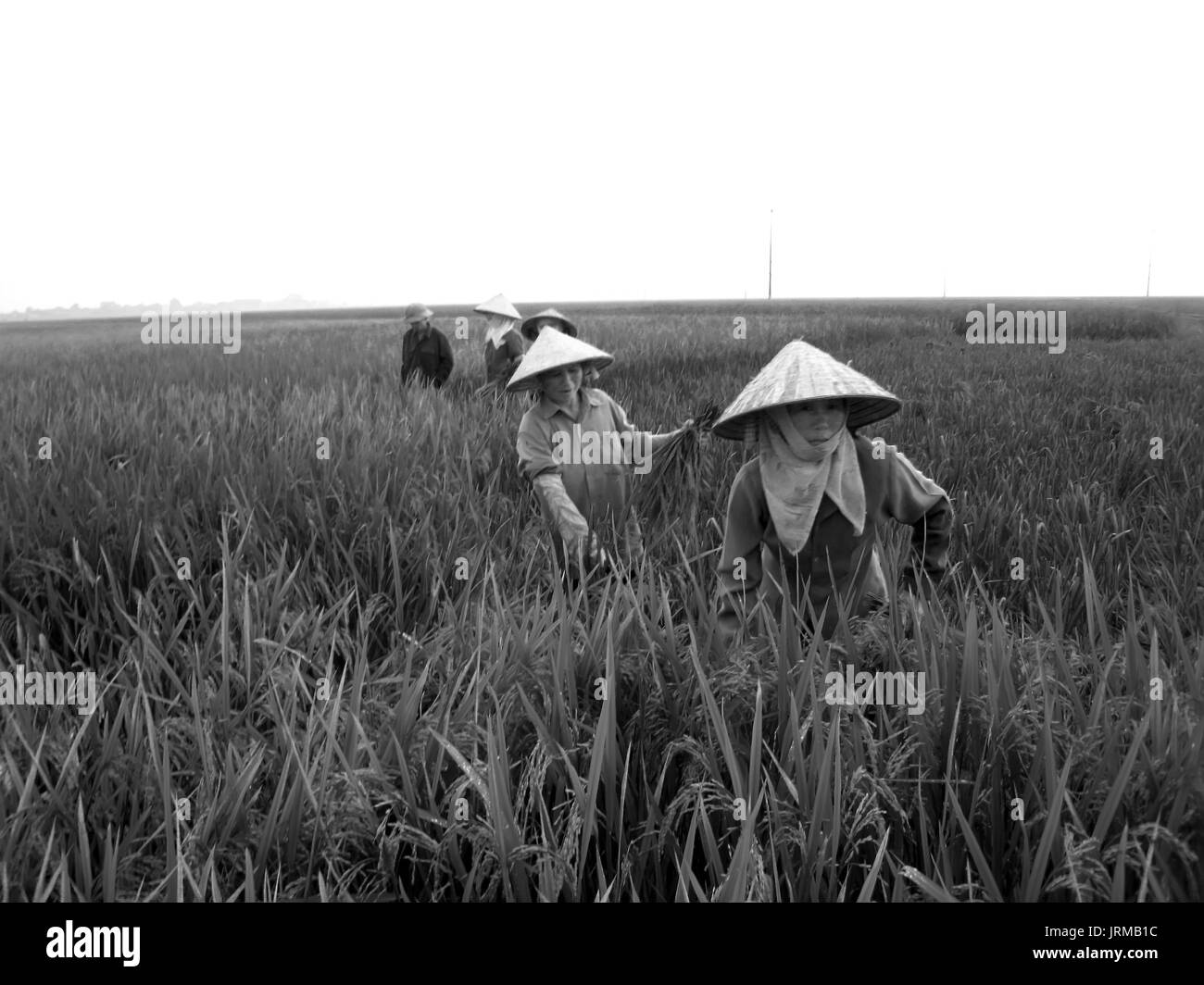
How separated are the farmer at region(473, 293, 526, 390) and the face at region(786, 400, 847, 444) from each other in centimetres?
450

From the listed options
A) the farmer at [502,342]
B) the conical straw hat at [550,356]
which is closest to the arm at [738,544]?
the conical straw hat at [550,356]

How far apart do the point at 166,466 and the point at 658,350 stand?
8.05 metres

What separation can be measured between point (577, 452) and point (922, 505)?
150cm

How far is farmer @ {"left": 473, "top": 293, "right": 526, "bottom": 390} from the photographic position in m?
6.21

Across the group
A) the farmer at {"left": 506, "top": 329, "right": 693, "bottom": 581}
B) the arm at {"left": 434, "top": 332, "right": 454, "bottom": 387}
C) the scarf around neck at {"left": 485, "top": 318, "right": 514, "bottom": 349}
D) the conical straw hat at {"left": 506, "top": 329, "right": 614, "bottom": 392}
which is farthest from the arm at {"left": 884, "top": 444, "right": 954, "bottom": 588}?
the arm at {"left": 434, "top": 332, "right": 454, "bottom": 387}

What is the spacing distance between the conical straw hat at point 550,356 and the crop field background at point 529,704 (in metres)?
0.62

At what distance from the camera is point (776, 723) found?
1.63 m

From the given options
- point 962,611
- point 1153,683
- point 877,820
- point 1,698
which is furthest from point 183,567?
point 1153,683

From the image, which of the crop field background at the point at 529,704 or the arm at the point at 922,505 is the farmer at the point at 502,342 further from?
the arm at the point at 922,505

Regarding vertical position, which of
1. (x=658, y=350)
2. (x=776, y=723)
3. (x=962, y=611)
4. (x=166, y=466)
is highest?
(x=658, y=350)

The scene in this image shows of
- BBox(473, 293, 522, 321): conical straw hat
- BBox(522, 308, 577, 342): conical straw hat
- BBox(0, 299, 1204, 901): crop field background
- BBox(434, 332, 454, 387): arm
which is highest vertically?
BBox(473, 293, 522, 321): conical straw hat

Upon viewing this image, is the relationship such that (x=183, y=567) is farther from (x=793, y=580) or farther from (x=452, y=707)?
(x=793, y=580)

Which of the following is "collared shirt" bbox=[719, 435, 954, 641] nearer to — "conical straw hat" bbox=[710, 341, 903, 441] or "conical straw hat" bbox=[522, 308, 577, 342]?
"conical straw hat" bbox=[710, 341, 903, 441]
